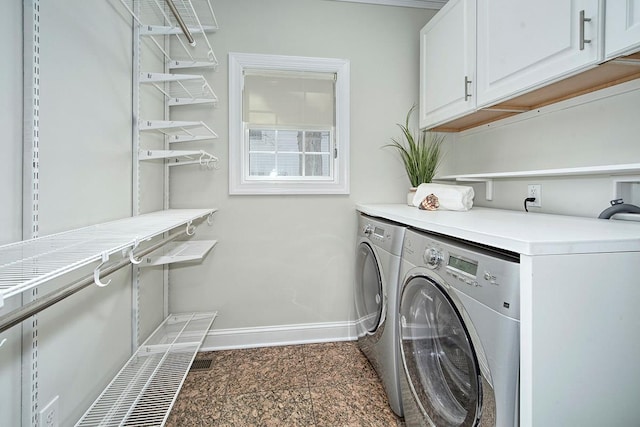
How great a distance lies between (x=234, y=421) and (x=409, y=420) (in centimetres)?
83

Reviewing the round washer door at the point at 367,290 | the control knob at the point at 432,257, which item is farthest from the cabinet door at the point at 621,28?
the round washer door at the point at 367,290

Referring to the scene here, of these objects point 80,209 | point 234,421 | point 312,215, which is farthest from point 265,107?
point 234,421

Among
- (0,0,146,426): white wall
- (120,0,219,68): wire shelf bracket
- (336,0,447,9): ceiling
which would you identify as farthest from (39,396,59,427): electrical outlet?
(336,0,447,9): ceiling

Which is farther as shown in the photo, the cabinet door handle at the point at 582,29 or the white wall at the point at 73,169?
the cabinet door handle at the point at 582,29

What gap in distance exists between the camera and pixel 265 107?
2213mm

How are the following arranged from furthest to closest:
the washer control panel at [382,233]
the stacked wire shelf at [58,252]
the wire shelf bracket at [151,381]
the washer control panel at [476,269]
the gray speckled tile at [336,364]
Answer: the gray speckled tile at [336,364] < the washer control panel at [382,233] < the wire shelf bracket at [151,381] < the washer control panel at [476,269] < the stacked wire shelf at [58,252]

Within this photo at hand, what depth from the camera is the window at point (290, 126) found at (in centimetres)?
215

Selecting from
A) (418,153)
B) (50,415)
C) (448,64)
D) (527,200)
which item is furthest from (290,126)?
(50,415)

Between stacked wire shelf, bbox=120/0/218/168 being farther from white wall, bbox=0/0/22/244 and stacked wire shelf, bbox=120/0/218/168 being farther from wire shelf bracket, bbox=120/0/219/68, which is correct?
white wall, bbox=0/0/22/244

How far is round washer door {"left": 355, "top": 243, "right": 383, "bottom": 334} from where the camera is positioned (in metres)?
1.71

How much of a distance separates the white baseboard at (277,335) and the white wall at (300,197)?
0.04m

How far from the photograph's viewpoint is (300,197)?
7.31 ft

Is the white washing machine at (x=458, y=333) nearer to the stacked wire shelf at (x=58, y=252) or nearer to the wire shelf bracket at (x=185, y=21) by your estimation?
the stacked wire shelf at (x=58, y=252)

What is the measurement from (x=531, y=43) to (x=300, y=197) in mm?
1527
